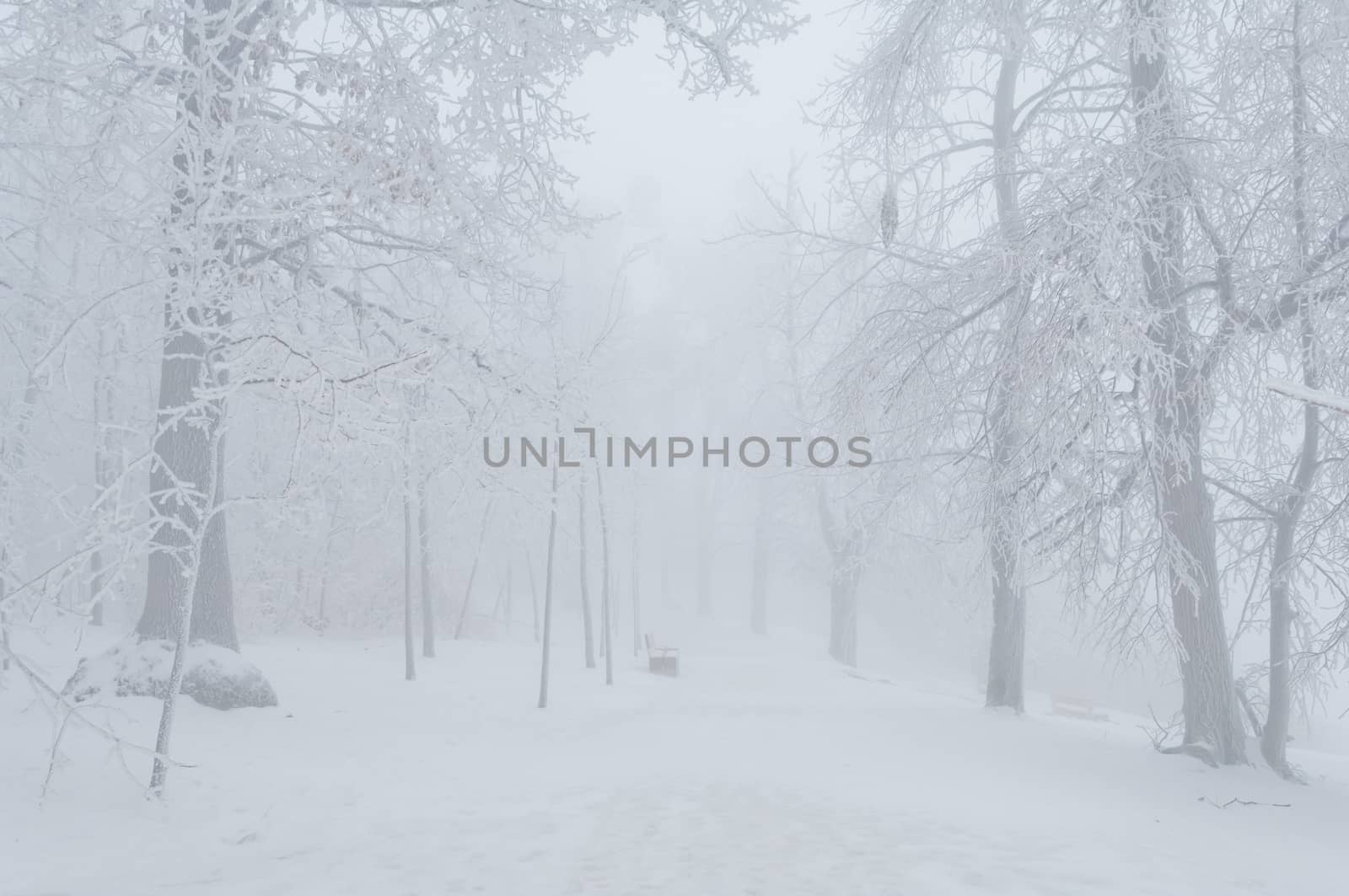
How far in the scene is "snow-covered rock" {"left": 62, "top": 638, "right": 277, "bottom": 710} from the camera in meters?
7.86

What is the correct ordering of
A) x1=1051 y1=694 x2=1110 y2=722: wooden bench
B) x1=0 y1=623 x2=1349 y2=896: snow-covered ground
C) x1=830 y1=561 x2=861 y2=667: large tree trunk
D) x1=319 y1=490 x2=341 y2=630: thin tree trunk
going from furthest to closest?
x1=830 y1=561 x2=861 y2=667: large tree trunk → x1=319 y1=490 x2=341 y2=630: thin tree trunk → x1=1051 y1=694 x2=1110 y2=722: wooden bench → x1=0 y1=623 x2=1349 y2=896: snow-covered ground

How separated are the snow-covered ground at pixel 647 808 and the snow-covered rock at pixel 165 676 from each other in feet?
0.59

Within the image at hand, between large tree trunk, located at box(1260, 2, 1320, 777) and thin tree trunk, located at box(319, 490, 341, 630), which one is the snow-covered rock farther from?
thin tree trunk, located at box(319, 490, 341, 630)

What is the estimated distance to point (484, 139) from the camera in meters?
7.71

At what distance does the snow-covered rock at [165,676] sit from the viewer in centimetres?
786

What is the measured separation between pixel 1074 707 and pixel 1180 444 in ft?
53.6

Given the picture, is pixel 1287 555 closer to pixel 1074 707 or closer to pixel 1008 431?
pixel 1008 431

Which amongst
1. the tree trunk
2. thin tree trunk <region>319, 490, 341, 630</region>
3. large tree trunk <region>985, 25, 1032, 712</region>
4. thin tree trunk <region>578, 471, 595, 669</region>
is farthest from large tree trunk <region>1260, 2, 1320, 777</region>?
the tree trunk

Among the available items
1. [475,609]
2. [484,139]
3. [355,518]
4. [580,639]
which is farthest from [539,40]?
[475,609]

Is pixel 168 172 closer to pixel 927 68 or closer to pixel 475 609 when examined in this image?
pixel 927 68

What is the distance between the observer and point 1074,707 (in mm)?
20641

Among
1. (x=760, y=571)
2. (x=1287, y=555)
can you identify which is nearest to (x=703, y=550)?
(x=760, y=571)

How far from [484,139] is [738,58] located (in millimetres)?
2543

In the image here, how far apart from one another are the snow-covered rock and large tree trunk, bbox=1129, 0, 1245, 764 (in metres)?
7.86
